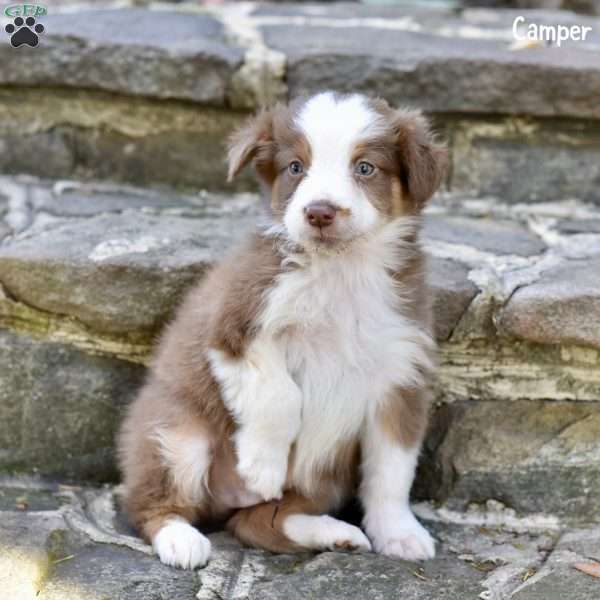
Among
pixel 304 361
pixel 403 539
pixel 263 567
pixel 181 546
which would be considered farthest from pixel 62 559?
pixel 403 539

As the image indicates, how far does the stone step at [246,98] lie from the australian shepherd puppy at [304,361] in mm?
1049

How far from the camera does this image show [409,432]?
3.37 metres

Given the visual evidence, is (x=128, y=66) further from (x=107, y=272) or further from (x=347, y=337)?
(x=347, y=337)

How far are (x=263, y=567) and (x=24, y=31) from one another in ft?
8.42

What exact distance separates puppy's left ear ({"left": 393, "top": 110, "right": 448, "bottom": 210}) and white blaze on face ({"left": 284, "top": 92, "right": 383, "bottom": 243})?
11cm

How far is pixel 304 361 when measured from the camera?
10.8 feet

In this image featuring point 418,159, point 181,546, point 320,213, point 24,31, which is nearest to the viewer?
point 320,213

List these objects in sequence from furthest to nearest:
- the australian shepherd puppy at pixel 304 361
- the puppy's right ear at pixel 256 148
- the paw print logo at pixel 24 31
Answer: the paw print logo at pixel 24 31
the puppy's right ear at pixel 256 148
the australian shepherd puppy at pixel 304 361

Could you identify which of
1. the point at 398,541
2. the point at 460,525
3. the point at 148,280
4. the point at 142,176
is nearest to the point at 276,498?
the point at 398,541

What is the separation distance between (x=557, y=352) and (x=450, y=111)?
1304mm

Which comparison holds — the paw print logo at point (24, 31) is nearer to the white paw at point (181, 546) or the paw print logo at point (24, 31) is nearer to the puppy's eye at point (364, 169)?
the puppy's eye at point (364, 169)

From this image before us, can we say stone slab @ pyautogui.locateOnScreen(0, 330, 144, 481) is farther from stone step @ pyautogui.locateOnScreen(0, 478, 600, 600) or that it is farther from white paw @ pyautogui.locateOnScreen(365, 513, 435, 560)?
white paw @ pyautogui.locateOnScreen(365, 513, 435, 560)

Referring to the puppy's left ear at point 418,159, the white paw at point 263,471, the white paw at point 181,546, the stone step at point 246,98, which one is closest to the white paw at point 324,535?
the white paw at point 263,471

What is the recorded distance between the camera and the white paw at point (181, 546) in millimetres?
3111
